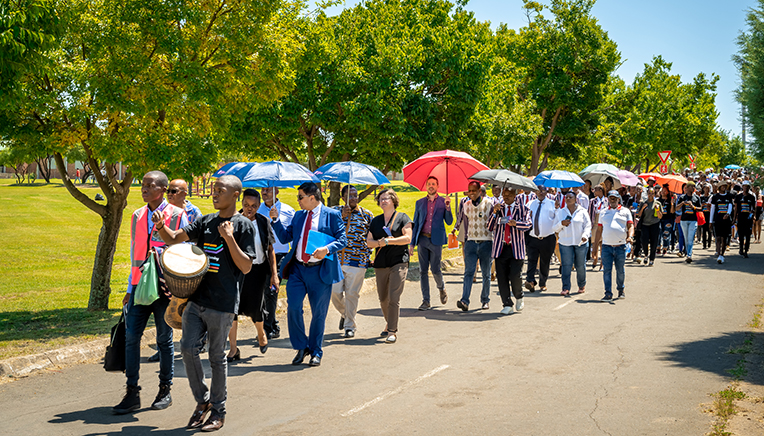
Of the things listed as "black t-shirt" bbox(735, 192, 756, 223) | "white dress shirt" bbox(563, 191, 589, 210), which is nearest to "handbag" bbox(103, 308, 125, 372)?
"white dress shirt" bbox(563, 191, 589, 210)

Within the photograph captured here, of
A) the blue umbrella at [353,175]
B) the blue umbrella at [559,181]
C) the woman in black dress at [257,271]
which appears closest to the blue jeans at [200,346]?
the woman in black dress at [257,271]

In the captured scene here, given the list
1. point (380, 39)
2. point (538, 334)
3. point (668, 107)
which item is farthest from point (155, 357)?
point (668, 107)

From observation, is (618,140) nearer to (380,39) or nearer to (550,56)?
(550,56)

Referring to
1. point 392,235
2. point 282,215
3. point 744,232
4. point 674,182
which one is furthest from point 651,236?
point 282,215

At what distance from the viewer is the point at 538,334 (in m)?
9.23

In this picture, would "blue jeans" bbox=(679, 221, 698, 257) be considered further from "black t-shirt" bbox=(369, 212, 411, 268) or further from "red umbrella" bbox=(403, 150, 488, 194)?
"black t-shirt" bbox=(369, 212, 411, 268)

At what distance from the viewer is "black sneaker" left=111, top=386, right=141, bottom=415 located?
5.84 meters

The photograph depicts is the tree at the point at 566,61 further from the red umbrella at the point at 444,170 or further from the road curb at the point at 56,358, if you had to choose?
the road curb at the point at 56,358

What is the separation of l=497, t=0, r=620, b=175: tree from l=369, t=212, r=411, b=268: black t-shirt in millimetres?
19034

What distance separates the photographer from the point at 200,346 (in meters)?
5.50

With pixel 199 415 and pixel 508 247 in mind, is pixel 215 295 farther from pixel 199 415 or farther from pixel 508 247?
pixel 508 247

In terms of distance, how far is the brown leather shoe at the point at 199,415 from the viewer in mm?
5469

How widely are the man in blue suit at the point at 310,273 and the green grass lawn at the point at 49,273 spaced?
301 centimetres

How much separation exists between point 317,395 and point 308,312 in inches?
168
